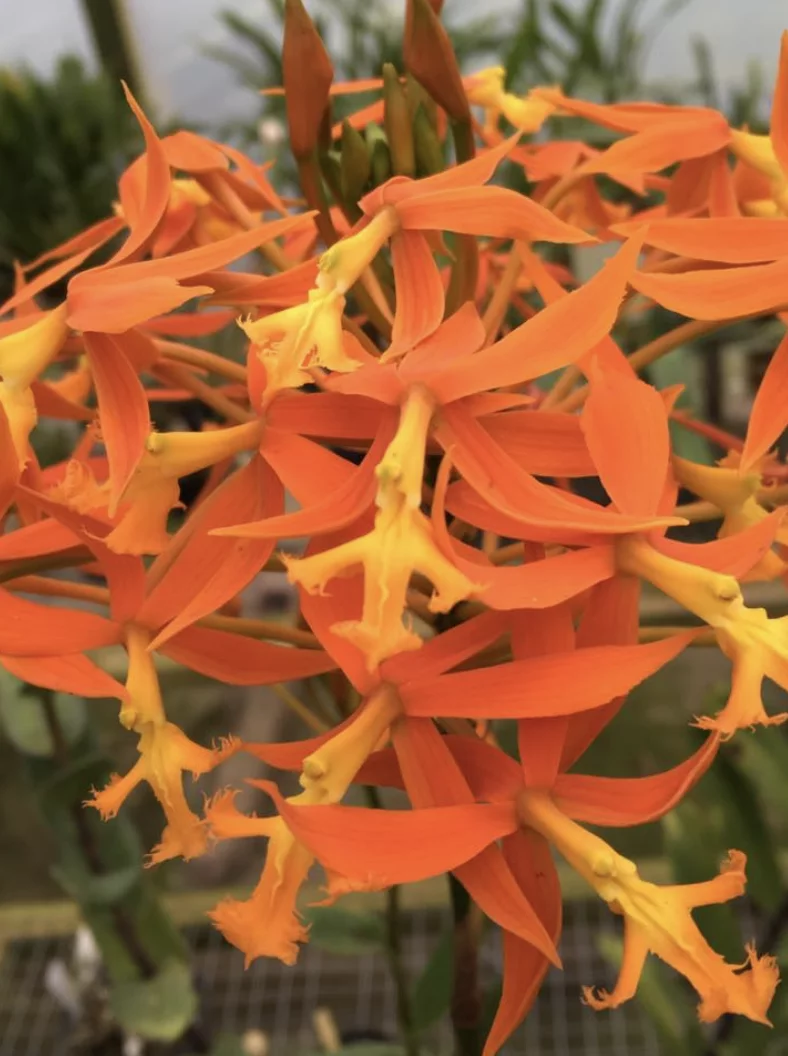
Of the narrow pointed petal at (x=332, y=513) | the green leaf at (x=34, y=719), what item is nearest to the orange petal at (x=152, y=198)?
the narrow pointed petal at (x=332, y=513)

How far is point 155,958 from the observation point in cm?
60

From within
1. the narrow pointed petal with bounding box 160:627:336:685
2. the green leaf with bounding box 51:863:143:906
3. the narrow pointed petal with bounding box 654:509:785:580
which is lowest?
the green leaf with bounding box 51:863:143:906

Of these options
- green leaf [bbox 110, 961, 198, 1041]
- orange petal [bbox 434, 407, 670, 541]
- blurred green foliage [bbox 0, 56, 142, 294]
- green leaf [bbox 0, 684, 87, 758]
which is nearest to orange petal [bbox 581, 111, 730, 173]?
orange petal [bbox 434, 407, 670, 541]

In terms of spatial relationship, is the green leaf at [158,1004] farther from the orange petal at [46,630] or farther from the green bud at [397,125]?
the green bud at [397,125]

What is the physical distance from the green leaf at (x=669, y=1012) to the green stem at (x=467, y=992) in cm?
17

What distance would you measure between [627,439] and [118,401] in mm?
144

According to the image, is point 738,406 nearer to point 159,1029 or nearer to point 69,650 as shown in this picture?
point 159,1029

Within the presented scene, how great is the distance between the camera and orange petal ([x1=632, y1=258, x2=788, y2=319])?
0.85 feet

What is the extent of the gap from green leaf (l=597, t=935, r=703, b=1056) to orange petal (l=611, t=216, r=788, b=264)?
1.35ft

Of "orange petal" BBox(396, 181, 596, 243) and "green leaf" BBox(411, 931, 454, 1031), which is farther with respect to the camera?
"green leaf" BBox(411, 931, 454, 1031)

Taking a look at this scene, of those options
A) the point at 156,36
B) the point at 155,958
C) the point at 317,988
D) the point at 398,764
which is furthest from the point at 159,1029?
the point at 156,36

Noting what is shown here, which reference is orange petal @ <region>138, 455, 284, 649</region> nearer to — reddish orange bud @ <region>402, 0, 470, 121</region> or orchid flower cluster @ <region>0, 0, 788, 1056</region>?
orchid flower cluster @ <region>0, 0, 788, 1056</region>

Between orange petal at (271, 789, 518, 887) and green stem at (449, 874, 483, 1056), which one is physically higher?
orange petal at (271, 789, 518, 887)

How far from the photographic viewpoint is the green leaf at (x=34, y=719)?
1.73 feet
